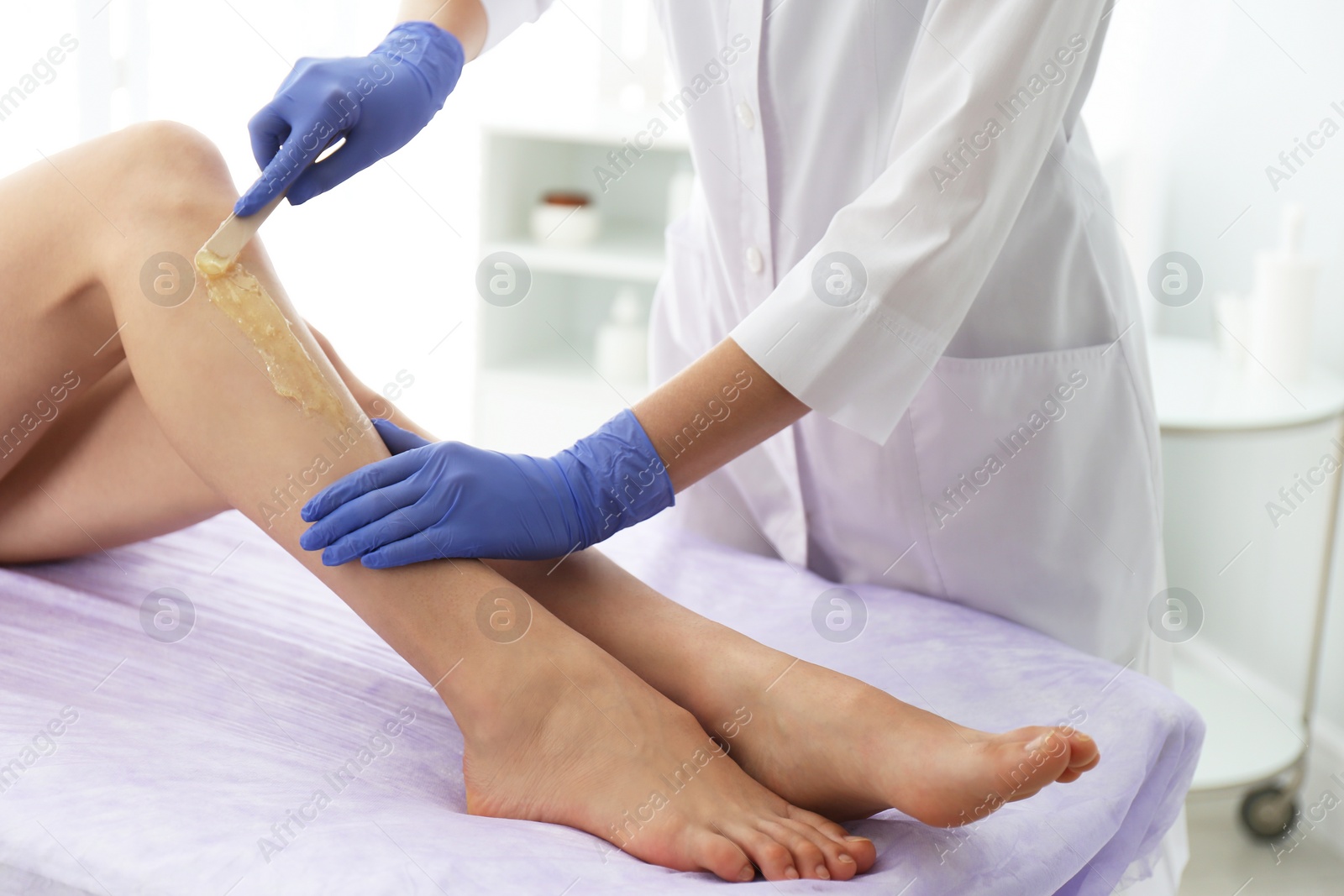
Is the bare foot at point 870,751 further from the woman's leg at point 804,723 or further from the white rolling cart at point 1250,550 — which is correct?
the white rolling cart at point 1250,550

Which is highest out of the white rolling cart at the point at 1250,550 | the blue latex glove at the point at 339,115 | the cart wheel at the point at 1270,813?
the blue latex glove at the point at 339,115

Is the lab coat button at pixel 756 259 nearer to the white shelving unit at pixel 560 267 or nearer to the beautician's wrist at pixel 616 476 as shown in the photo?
the beautician's wrist at pixel 616 476

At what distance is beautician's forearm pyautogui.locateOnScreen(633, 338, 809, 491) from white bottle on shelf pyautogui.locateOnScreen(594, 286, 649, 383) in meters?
1.60

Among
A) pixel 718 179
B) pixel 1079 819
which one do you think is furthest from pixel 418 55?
pixel 1079 819

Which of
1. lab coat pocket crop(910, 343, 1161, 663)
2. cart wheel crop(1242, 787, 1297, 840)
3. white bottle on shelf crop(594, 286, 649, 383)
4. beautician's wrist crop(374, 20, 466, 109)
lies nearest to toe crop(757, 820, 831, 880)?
lab coat pocket crop(910, 343, 1161, 663)

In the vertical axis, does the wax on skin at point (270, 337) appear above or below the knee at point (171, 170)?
below

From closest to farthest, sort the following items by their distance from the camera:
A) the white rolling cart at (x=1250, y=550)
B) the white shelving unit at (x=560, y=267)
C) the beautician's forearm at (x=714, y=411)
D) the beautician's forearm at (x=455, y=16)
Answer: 1. the beautician's forearm at (x=714, y=411)
2. the beautician's forearm at (x=455, y=16)
3. the white rolling cart at (x=1250, y=550)
4. the white shelving unit at (x=560, y=267)

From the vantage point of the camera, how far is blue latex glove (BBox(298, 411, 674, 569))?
833 millimetres

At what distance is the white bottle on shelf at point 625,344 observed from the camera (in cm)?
250

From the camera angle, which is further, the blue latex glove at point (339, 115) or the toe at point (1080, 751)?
the blue latex glove at point (339, 115)

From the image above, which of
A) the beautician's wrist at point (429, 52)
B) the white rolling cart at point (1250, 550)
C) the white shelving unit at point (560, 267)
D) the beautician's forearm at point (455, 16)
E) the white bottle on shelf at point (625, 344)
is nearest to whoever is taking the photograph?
the beautician's wrist at point (429, 52)

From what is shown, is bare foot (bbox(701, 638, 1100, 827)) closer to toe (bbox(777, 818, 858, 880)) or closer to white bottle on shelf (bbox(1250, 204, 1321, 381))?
toe (bbox(777, 818, 858, 880))

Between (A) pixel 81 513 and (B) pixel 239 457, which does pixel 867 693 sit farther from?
(A) pixel 81 513

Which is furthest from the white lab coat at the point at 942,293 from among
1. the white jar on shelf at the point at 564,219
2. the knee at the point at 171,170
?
the white jar on shelf at the point at 564,219
